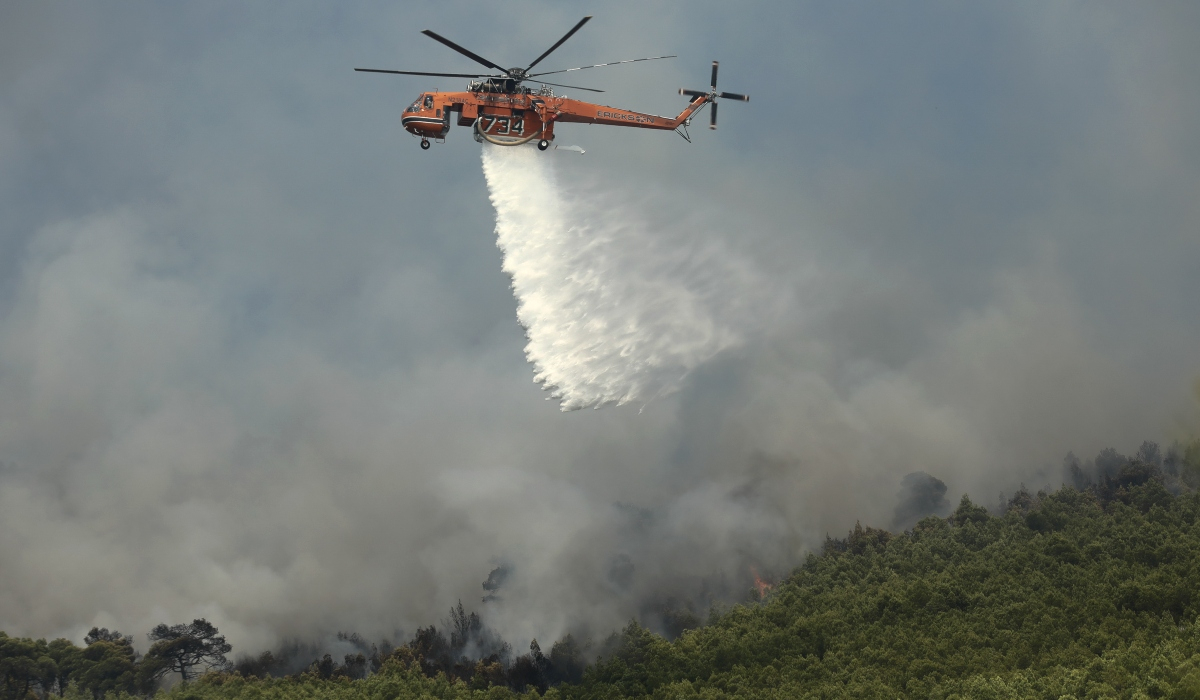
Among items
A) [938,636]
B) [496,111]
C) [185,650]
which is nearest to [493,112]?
[496,111]

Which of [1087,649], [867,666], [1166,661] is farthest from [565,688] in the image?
[1166,661]

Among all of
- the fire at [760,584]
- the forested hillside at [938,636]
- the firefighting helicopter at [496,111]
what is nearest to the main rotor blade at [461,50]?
the firefighting helicopter at [496,111]

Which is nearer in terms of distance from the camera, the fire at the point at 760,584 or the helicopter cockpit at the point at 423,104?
the helicopter cockpit at the point at 423,104

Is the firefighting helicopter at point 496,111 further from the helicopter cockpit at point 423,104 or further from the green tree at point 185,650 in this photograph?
the green tree at point 185,650

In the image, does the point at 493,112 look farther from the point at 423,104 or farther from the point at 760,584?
the point at 760,584

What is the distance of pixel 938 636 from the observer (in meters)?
75.7

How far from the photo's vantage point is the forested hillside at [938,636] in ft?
211

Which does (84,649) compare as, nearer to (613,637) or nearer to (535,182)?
(613,637)

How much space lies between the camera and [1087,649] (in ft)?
216

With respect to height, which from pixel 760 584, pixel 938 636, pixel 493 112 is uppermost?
pixel 493 112

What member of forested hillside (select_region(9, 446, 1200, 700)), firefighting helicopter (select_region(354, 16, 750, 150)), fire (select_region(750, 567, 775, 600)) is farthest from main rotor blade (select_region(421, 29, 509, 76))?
fire (select_region(750, 567, 775, 600))

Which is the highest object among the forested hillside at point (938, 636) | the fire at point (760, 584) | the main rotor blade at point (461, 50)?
the main rotor blade at point (461, 50)

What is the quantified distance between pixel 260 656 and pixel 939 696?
308 ft

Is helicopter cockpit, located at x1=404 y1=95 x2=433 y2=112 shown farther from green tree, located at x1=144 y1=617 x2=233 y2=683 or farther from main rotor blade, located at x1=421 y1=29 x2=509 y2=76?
green tree, located at x1=144 y1=617 x2=233 y2=683
